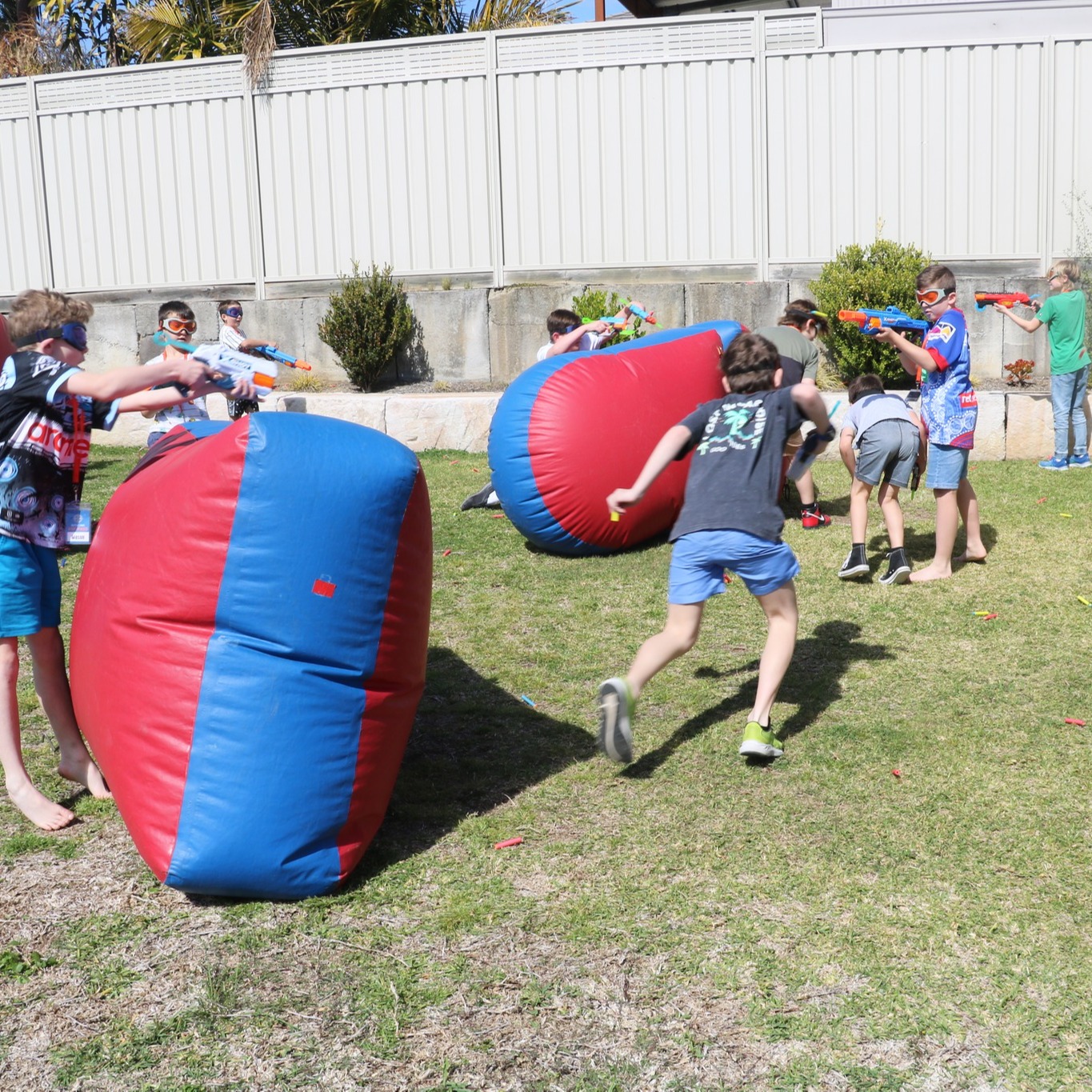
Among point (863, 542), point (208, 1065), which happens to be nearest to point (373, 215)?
point (863, 542)

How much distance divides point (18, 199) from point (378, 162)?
489 cm

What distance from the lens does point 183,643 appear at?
3.97 metres

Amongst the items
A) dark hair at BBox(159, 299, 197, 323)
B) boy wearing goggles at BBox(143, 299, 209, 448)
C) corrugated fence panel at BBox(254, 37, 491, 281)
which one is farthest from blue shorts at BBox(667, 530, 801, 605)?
corrugated fence panel at BBox(254, 37, 491, 281)

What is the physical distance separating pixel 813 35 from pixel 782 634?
1012cm

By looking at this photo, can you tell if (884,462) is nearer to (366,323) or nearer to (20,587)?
(20,587)

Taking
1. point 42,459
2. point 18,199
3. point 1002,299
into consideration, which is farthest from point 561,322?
point 18,199

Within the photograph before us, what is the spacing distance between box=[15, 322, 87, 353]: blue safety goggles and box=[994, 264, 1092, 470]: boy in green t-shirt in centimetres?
871

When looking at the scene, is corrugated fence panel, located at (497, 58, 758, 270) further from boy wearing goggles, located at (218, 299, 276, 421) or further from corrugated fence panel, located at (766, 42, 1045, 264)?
boy wearing goggles, located at (218, 299, 276, 421)

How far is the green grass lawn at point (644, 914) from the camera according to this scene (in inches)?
127

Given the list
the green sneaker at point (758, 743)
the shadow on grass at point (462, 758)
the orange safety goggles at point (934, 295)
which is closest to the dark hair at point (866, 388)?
the orange safety goggles at point (934, 295)

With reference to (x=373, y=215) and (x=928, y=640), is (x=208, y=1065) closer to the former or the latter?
(x=928, y=640)

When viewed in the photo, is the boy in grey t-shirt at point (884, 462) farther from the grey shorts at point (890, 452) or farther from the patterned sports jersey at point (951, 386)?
the patterned sports jersey at point (951, 386)

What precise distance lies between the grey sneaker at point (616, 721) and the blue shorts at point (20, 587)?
216 centimetres

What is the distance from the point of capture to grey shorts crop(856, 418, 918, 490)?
791 cm
